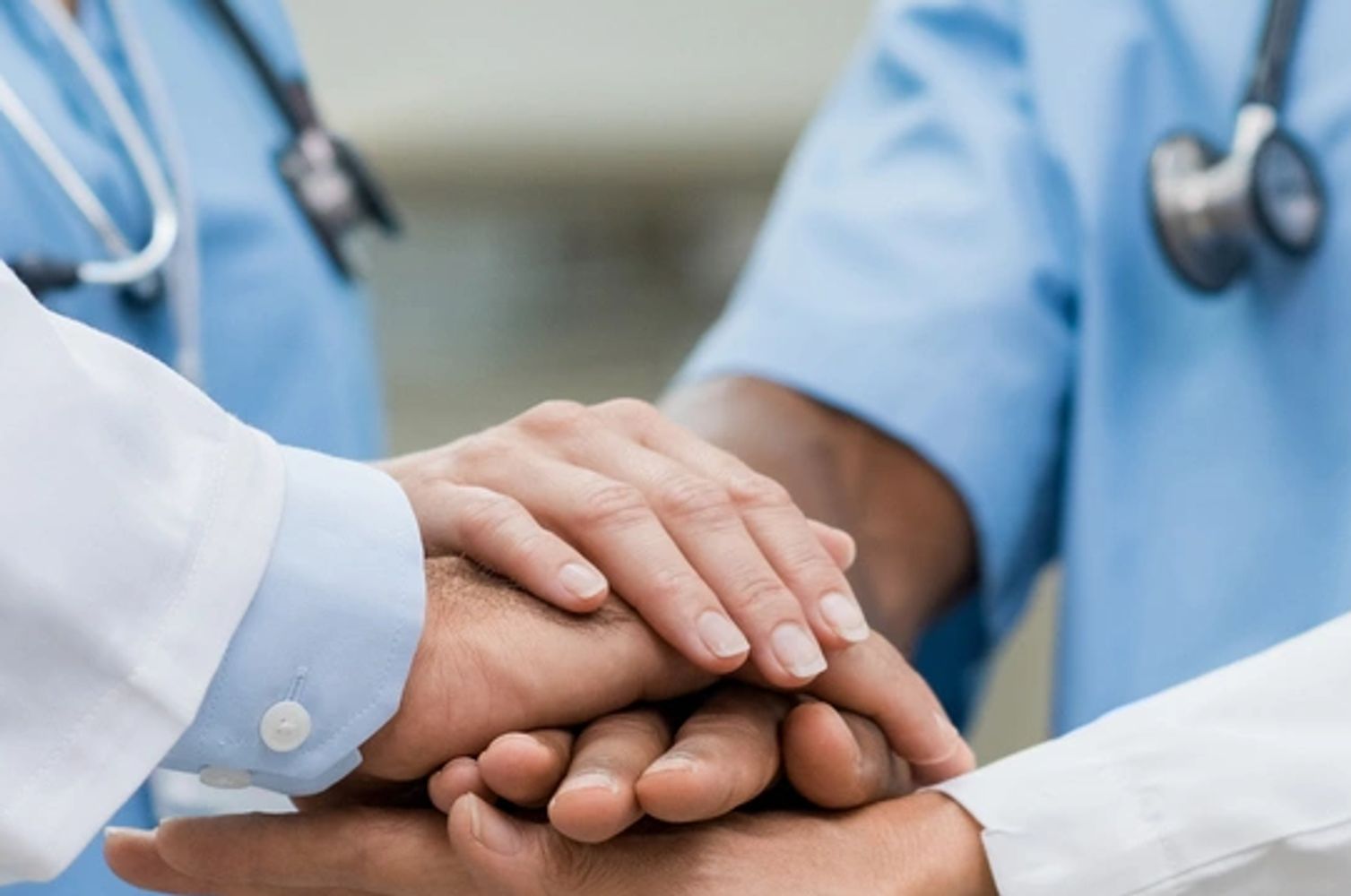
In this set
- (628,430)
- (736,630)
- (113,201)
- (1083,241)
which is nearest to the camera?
(736,630)

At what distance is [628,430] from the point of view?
2.66ft

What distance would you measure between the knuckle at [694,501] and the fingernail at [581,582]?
0.05 meters

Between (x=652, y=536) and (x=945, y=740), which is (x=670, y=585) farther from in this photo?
(x=945, y=740)

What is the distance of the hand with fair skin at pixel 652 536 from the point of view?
71 cm

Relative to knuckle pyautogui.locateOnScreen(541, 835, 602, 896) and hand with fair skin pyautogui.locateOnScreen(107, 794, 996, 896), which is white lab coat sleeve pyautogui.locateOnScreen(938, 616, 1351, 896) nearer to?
A: hand with fair skin pyautogui.locateOnScreen(107, 794, 996, 896)

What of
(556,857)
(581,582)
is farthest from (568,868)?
(581,582)

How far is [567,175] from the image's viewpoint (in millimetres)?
2521

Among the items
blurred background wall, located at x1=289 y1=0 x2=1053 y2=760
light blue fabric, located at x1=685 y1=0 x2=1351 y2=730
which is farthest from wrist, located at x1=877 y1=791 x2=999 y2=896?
blurred background wall, located at x1=289 y1=0 x2=1053 y2=760

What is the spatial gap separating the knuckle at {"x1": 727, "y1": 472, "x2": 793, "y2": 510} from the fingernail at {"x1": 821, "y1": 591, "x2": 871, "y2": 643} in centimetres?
5

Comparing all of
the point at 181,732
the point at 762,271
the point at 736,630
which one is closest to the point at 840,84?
the point at 762,271

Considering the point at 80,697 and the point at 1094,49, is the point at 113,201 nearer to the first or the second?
the point at 80,697

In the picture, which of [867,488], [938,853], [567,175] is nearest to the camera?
[938,853]

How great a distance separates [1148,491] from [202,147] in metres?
0.58

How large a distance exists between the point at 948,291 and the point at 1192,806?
49cm
